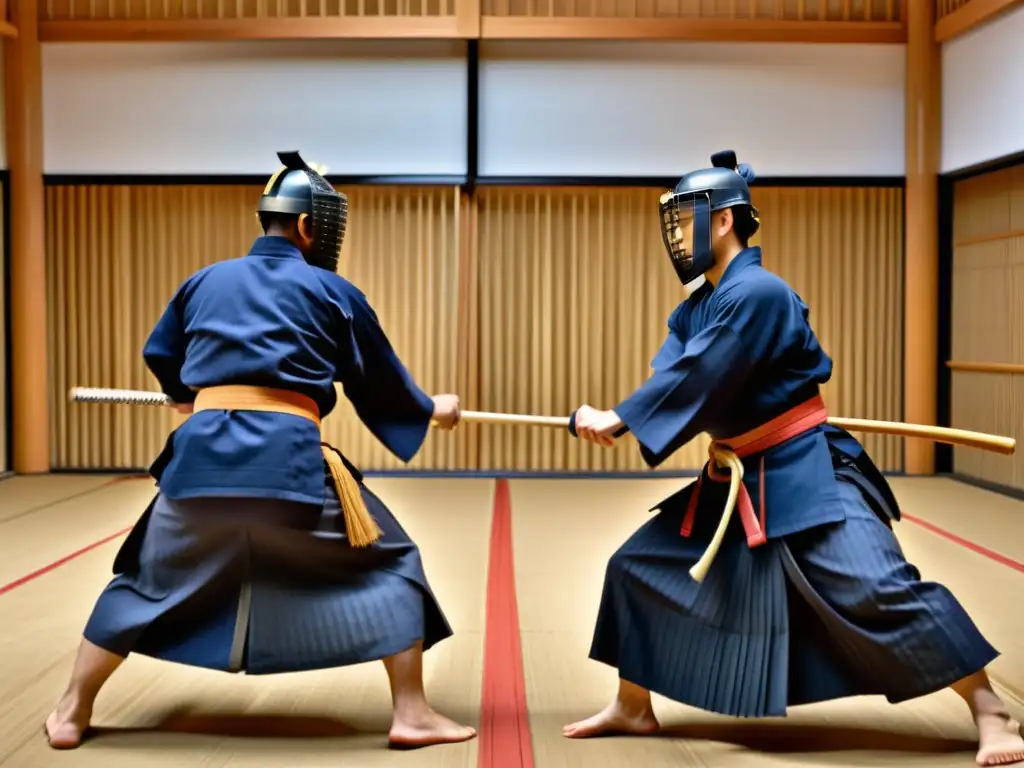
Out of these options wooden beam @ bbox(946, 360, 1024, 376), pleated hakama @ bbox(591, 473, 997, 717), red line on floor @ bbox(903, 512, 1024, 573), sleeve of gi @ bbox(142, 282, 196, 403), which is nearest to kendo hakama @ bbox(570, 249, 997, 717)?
pleated hakama @ bbox(591, 473, 997, 717)

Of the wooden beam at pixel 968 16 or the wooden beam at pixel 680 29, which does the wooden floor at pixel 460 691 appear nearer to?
the wooden beam at pixel 968 16

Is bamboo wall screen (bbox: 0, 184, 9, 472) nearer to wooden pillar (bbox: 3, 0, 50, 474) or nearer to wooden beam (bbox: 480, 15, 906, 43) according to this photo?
wooden pillar (bbox: 3, 0, 50, 474)

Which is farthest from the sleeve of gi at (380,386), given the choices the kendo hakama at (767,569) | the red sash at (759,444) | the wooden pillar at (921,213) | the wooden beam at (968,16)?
the wooden pillar at (921,213)

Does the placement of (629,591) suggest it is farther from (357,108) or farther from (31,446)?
(31,446)

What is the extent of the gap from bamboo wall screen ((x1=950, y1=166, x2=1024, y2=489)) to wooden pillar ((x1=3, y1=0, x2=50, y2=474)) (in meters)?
5.48

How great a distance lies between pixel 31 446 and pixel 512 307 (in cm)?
303

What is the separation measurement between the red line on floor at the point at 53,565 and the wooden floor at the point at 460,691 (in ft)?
0.03

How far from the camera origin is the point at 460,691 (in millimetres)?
2729

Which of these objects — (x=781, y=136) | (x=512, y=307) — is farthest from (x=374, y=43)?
(x=781, y=136)

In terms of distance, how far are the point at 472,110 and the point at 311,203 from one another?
445 cm

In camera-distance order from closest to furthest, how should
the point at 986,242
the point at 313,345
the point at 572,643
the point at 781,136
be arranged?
the point at 313,345 < the point at 572,643 < the point at 986,242 < the point at 781,136

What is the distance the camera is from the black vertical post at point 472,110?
6637 mm

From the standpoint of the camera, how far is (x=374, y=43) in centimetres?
668

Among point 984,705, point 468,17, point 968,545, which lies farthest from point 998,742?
point 468,17
